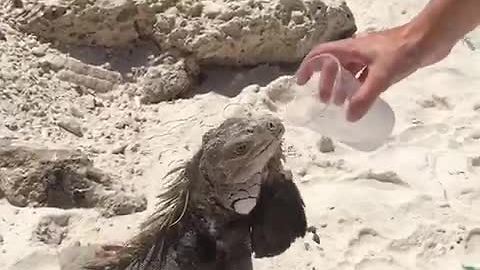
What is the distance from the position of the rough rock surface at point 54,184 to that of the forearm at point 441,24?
128 centimetres

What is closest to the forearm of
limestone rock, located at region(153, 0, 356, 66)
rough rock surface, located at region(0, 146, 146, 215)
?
rough rock surface, located at region(0, 146, 146, 215)

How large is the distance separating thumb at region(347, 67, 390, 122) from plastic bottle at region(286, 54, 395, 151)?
14cm

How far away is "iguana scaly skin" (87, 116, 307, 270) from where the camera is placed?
2947 mm

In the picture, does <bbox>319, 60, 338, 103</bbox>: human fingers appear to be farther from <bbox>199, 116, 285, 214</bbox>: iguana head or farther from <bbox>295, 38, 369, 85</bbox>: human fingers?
<bbox>199, 116, 285, 214</bbox>: iguana head

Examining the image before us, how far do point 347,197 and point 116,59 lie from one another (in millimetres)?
1196

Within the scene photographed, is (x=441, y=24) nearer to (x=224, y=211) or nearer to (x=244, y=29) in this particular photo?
(x=224, y=211)

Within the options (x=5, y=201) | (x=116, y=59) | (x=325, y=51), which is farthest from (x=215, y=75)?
(x=325, y=51)

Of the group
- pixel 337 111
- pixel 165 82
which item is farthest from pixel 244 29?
pixel 337 111

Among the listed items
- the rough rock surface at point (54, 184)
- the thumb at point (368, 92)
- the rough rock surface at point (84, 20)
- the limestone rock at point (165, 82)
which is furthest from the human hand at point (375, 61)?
the rough rock surface at point (84, 20)

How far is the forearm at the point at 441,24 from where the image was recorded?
2232mm

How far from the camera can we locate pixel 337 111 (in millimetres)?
2545

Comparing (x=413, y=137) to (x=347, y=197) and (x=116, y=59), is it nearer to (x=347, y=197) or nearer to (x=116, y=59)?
(x=347, y=197)

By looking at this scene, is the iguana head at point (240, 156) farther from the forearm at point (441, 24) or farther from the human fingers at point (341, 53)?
the forearm at point (441, 24)

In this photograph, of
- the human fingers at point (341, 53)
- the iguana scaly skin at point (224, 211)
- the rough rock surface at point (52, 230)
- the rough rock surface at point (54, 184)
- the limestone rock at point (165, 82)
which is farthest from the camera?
the limestone rock at point (165, 82)
